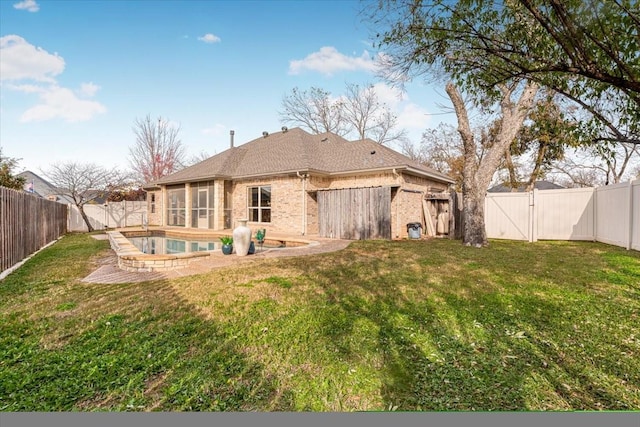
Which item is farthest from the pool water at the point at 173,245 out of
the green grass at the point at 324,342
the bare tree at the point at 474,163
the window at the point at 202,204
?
the bare tree at the point at 474,163

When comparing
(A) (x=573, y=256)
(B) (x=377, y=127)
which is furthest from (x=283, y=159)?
(B) (x=377, y=127)

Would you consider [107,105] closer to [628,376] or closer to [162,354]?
[162,354]

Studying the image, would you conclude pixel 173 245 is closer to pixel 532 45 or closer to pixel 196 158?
pixel 532 45

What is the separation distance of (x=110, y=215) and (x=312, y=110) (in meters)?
19.0

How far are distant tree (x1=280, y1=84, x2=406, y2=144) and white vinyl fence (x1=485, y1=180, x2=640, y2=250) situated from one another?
17.7m

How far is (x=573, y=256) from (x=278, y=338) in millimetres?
8536

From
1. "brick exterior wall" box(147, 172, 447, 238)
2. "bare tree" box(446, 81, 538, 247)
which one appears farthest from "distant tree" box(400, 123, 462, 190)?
"bare tree" box(446, 81, 538, 247)

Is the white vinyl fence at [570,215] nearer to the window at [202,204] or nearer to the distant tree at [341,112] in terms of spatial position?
the window at [202,204]

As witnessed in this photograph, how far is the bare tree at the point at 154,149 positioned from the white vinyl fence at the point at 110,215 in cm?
929

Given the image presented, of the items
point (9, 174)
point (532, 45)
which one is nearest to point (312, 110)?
point (9, 174)

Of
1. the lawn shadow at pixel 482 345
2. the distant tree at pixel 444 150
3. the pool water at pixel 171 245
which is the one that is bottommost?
the lawn shadow at pixel 482 345

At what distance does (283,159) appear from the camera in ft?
51.3

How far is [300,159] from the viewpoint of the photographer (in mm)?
14789

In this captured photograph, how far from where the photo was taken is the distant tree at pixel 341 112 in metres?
29.1
